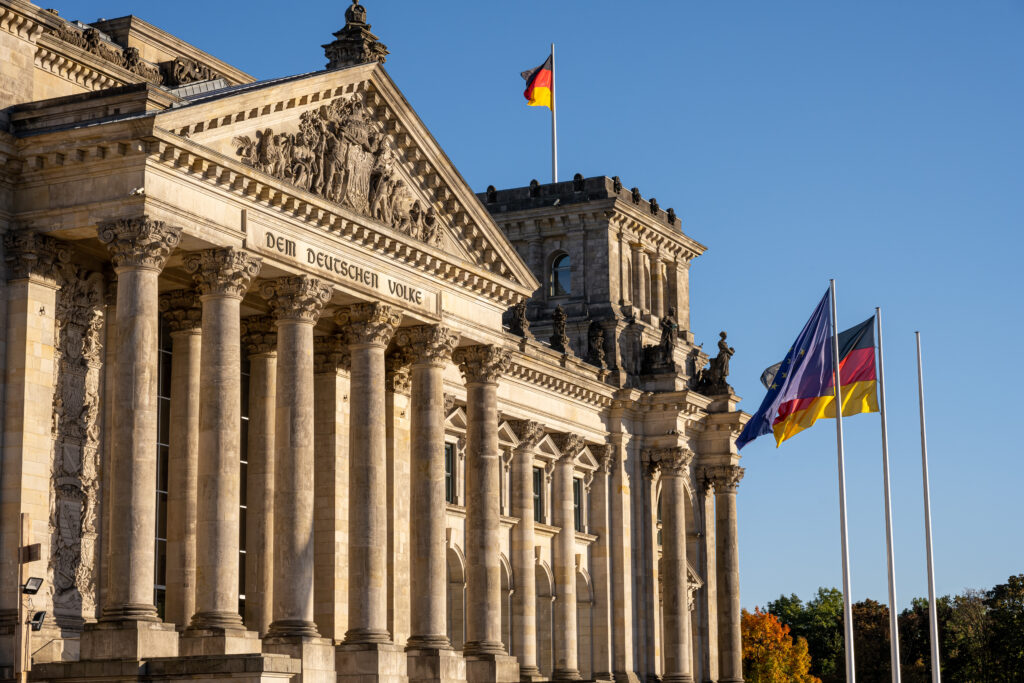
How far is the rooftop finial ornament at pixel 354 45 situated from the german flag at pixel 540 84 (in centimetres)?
2694

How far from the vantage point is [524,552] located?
218 ft

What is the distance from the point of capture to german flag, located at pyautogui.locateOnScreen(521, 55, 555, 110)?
253ft

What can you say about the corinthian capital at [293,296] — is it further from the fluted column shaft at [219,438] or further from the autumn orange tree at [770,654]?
the autumn orange tree at [770,654]

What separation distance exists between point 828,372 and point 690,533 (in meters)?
32.1

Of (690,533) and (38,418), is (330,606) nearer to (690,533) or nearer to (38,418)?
(38,418)

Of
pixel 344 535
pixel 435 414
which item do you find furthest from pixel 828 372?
pixel 344 535

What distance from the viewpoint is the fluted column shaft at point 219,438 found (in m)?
41.6

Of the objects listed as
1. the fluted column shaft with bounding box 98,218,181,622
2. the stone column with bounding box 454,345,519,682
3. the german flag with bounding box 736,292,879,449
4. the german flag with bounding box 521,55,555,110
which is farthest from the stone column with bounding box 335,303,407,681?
the german flag with bounding box 521,55,555,110

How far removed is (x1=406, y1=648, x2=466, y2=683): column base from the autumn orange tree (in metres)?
76.4

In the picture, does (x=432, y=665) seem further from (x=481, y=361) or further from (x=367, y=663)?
(x=481, y=361)

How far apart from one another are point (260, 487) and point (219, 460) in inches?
217

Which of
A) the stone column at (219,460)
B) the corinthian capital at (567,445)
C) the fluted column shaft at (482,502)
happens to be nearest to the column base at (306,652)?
the stone column at (219,460)

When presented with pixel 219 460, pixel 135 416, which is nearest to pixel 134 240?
pixel 135 416

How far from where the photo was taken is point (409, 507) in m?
54.8
